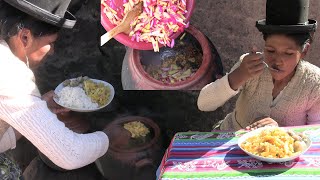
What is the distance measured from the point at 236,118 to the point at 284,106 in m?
0.42

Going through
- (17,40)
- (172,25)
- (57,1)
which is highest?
(57,1)

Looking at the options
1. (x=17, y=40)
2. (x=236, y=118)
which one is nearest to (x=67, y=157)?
(x=17, y=40)

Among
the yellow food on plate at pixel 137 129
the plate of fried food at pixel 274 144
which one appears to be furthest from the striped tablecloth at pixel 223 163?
the yellow food on plate at pixel 137 129

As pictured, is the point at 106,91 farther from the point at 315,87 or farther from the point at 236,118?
the point at 315,87

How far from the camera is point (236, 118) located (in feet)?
11.3

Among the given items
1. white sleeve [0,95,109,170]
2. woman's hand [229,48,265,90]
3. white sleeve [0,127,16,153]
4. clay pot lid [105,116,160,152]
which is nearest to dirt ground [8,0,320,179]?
clay pot lid [105,116,160,152]

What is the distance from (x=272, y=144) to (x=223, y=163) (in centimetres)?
29

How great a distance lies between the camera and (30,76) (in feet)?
8.61

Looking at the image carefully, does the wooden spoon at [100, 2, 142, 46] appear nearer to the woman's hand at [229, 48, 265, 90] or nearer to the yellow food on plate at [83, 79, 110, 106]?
the yellow food on plate at [83, 79, 110, 106]

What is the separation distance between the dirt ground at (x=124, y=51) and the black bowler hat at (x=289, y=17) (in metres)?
1.26

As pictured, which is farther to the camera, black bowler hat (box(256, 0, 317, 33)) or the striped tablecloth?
black bowler hat (box(256, 0, 317, 33))

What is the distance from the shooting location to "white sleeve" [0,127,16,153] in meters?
2.91

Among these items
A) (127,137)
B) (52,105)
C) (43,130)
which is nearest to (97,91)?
(52,105)

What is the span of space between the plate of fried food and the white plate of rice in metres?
1.34
